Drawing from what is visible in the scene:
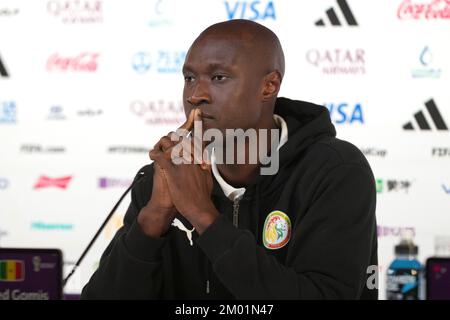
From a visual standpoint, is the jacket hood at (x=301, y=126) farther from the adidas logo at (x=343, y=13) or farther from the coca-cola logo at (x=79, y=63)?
the coca-cola logo at (x=79, y=63)

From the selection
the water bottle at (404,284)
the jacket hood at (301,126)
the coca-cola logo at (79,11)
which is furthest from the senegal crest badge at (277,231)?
the coca-cola logo at (79,11)

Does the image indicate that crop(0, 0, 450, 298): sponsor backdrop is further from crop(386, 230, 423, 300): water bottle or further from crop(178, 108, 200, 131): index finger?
crop(178, 108, 200, 131): index finger

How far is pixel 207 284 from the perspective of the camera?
Answer: 1.51 metres

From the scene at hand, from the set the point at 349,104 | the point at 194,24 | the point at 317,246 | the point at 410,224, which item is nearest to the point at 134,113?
the point at 194,24

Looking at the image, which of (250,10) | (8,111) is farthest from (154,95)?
(8,111)

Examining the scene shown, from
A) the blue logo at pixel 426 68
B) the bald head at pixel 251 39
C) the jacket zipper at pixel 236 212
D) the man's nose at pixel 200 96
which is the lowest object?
the jacket zipper at pixel 236 212

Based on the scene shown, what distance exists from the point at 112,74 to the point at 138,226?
2368mm

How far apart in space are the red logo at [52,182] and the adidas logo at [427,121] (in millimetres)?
1695

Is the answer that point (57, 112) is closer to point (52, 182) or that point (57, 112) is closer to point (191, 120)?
point (52, 182)

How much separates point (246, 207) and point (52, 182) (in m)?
2.41

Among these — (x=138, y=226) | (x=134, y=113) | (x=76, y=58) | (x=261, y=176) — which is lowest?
(x=138, y=226)

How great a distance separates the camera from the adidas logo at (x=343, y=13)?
3.53 m

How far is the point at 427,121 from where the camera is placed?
11.5 ft
